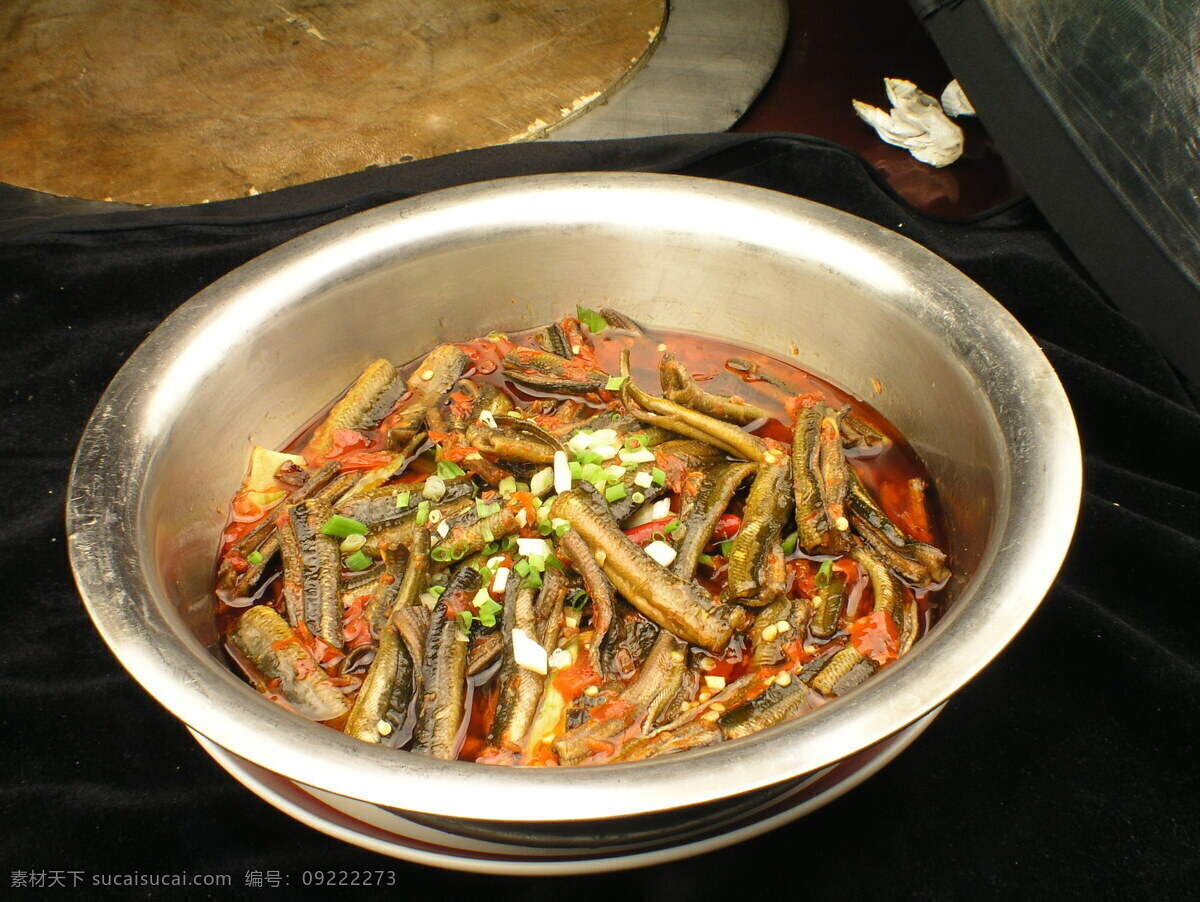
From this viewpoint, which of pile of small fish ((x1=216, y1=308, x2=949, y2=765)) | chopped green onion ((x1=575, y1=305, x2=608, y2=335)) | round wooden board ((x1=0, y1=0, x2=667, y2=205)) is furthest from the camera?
round wooden board ((x1=0, y1=0, x2=667, y2=205))

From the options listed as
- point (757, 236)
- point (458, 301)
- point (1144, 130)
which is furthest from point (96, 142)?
point (1144, 130)

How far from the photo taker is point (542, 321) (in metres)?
2.62

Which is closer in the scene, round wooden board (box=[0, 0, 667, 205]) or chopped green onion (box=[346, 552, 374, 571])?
chopped green onion (box=[346, 552, 374, 571])

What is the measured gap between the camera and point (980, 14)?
3.40 meters

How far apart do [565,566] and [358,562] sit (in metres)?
0.46

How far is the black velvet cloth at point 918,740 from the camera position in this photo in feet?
6.40

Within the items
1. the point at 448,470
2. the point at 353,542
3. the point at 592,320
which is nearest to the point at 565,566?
the point at 448,470

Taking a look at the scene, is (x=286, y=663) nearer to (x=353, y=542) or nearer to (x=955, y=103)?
(x=353, y=542)

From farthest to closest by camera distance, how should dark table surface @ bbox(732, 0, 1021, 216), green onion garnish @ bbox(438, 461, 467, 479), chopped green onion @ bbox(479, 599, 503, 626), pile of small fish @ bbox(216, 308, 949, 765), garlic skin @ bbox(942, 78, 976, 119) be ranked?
garlic skin @ bbox(942, 78, 976, 119) < dark table surface @ bbox(732, 0, 1021, 216) < green onion garnish @ bbox(438, 461, 467, 479) < chopped green onion @ bbox(479, 599, 503, 626) < pile of small fish @ bbox(216, 308, 949, 765)

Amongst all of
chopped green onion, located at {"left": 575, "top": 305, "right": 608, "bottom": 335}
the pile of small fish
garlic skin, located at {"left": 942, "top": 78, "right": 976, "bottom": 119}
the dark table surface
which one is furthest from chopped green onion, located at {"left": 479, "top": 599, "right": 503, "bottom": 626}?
garlic skin, located at {"left": 942, "top": 78, "right": 976, "bottom": 119}

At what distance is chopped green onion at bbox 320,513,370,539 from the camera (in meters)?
1.99

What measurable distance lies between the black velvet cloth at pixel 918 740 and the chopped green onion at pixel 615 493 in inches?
31.5

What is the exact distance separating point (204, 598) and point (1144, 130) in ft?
10.0

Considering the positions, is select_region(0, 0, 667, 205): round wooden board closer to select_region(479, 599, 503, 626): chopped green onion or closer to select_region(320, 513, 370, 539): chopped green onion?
select_region(320, 513, 370, 539): chopped green onion
